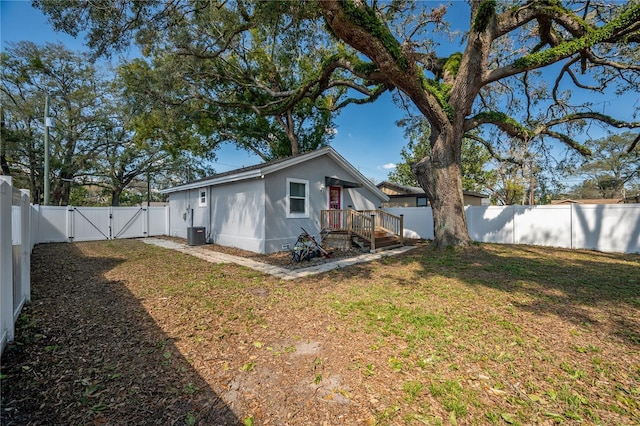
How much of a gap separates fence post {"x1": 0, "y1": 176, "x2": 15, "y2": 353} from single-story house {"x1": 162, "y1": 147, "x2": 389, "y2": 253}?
5.98 metres

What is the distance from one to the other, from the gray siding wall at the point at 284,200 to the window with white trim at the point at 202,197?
4397mm

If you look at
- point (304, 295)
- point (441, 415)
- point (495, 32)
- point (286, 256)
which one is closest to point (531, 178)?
point (495, 32)

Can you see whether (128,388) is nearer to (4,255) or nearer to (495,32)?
(4,255)

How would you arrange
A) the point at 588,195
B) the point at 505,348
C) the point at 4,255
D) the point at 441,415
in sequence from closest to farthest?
the point at 441,415
the point at 4,255
the point at 505,348
the point at 588,195

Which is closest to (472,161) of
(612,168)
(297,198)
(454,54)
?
(454,54)

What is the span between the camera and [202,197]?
39.9 feet

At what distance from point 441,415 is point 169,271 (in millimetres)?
6437

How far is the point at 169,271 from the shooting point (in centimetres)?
657

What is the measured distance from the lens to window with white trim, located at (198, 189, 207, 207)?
11.9 metres

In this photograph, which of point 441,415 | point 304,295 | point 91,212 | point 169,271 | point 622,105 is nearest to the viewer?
point 441,415

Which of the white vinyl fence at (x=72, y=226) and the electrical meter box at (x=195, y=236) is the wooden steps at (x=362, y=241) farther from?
the white vinyl fence at (x=72, y=226)

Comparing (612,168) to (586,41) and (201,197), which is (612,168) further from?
(201,197)

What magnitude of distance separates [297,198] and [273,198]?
113 centimetres

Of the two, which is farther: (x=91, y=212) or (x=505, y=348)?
(x=91, y=212)
